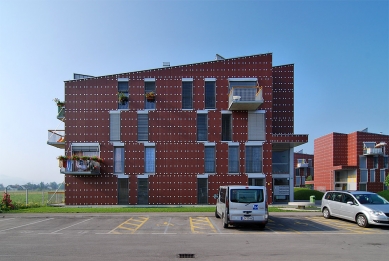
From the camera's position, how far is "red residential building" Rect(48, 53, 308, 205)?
28.7m

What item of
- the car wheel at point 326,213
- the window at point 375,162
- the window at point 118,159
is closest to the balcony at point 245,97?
the window at point 118,159

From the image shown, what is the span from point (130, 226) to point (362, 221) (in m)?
10.8

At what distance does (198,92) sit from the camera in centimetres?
2942

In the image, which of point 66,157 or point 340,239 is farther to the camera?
point 66,157

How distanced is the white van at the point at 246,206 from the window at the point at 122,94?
1708 cm

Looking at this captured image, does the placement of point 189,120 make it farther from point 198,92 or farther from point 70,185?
point 70,185

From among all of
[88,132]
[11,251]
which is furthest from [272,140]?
[11,251]

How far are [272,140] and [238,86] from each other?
18.5 feet

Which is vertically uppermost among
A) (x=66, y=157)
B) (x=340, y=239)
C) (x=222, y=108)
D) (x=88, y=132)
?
(x=222, y=108)

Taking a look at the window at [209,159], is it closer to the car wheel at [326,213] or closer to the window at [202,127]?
the window at [202,127]

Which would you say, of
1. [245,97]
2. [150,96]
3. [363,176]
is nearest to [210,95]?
[245,97]

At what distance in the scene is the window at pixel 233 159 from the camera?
2919cm

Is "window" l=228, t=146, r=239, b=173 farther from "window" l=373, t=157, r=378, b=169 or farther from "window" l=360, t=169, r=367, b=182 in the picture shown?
"window" l=373, t=157, r=378, b=169

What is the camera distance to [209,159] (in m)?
29.3
